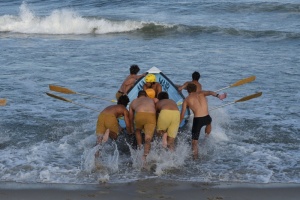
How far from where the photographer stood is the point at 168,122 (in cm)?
1102

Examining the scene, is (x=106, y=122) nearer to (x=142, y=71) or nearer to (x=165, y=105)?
(x=165, y=105)

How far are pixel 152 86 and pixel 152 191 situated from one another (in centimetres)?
302

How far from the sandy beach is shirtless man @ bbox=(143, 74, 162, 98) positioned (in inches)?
93.1

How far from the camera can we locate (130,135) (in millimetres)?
11680

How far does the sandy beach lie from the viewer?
Result: 377 inches

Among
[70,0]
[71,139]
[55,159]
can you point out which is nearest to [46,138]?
[71,139]

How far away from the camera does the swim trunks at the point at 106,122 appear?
36.0 feet

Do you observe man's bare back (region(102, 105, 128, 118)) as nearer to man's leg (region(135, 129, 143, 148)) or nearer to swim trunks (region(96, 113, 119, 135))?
swim trunks (region(96, 113, 119, 135))

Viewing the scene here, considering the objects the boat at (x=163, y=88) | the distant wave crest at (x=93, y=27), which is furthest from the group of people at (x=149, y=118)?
the distant wave crest at (x=93, y=27)

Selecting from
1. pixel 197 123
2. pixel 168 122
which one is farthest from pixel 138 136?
pixel 197 123

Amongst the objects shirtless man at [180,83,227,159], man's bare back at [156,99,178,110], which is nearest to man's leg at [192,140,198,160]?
shirtless man at [180,83,227,159]

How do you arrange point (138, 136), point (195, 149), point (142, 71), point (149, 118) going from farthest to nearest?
point (142, 71), point (195, 149), point (138, 136), point (149, 118)

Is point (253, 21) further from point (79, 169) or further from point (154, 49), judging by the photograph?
point (79, 169)

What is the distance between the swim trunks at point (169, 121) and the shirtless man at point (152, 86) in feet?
4.02
